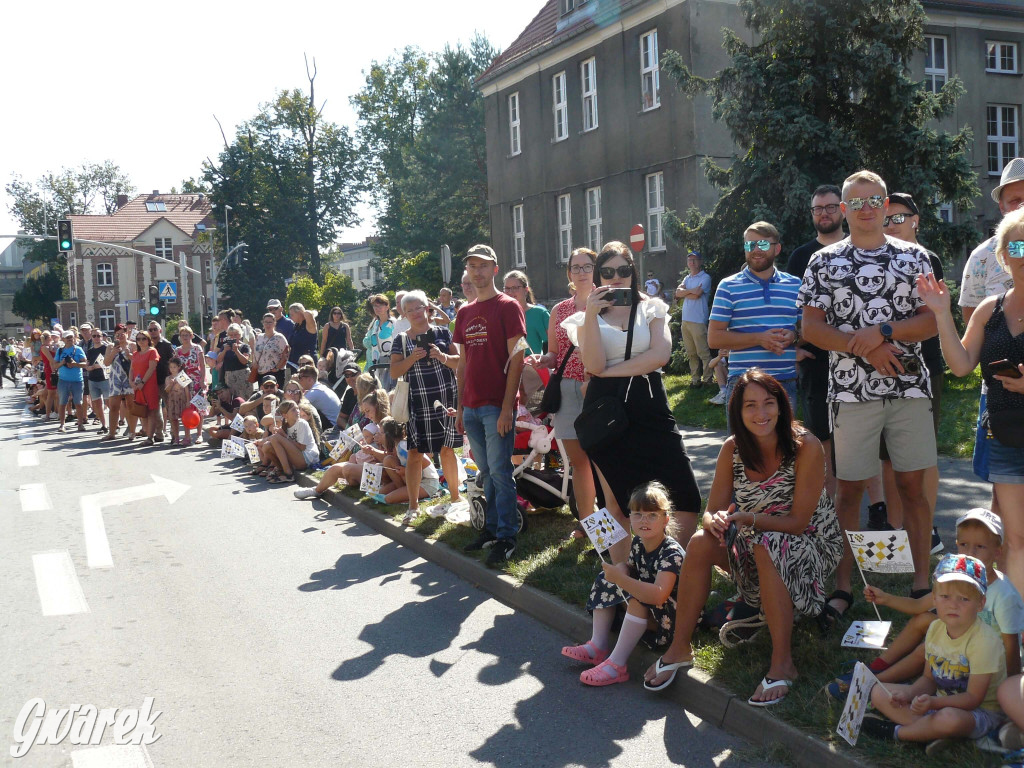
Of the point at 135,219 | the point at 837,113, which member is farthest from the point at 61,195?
the point at 837,113

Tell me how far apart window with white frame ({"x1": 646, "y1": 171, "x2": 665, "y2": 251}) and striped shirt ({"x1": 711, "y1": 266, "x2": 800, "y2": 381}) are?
70.9 ft

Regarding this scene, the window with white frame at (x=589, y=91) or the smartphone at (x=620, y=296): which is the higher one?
the window with white frame at (x=589, y=91)

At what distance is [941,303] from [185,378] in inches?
592

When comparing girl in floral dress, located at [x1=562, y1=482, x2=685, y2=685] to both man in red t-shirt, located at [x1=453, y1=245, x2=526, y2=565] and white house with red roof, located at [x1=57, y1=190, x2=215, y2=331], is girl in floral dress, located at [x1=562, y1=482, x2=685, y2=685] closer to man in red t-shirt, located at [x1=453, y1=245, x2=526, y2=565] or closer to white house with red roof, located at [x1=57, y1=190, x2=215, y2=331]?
man in red t-shirt, located at [x1=453, y1=245, x2=526, y2=565]

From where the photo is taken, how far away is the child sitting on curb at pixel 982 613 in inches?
151

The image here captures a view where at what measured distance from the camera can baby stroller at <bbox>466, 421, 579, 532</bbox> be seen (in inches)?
325

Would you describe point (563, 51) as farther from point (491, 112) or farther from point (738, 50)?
point (738, 50)

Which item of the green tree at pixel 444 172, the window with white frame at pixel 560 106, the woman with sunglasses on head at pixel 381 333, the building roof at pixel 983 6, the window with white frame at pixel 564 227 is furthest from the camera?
the green tree at pixel 444 172

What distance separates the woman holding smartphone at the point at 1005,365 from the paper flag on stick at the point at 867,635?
656 millimetres

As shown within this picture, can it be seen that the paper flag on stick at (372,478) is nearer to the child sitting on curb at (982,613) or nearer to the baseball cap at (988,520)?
the child sitting on curb at (982,613)

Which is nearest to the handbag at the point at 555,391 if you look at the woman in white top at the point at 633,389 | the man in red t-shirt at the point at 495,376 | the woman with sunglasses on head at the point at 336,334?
the man in red t-shirt at the point at 495,376

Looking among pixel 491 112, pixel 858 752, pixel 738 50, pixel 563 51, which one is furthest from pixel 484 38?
pixel 858 752

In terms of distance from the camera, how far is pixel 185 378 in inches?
691

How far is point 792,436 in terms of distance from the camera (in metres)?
4.93
